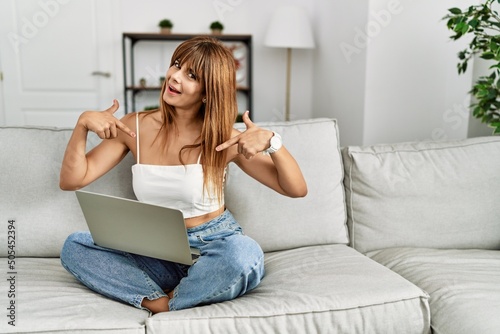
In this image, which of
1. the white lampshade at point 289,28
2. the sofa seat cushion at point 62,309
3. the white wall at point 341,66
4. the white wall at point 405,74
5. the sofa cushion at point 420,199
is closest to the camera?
the sofa seat cushion at point 62,309

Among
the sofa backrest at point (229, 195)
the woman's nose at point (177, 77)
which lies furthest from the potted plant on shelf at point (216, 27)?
the woman's nose at point (177, 77)

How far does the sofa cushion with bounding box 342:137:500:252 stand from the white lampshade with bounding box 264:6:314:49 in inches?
81.4

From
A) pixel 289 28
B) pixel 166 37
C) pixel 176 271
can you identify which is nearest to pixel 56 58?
pixel 166 37

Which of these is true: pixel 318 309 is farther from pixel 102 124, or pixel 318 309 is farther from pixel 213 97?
pixel 102 124

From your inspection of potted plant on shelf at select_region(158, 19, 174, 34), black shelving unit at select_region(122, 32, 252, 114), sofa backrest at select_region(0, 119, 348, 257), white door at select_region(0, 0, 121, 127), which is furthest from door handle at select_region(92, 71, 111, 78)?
sofa backrest at select_region(0, 119, 348, 257)

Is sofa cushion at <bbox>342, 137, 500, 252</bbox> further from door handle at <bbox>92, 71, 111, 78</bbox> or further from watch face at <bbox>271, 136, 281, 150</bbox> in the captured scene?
door handle at <bbox>92, 71, 111, 78</bbox>

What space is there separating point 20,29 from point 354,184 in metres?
3.05

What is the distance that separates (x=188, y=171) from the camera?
156 centimetres

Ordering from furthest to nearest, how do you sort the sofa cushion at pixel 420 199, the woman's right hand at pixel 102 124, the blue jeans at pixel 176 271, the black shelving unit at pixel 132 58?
1. the black shelving unit at pixel 132 58
2. the sofa cushion at pixel 420 199
3. the woman's right hand at pixel 102 124
4. the blue jeans at pixel 176 271

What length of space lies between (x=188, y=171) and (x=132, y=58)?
2.65m

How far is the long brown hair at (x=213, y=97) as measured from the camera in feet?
4.98

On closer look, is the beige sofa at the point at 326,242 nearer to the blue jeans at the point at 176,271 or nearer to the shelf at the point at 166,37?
the blue jeans at the point at 176,271

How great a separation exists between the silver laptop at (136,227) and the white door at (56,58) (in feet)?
9.27

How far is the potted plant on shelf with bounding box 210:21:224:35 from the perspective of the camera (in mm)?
3953
